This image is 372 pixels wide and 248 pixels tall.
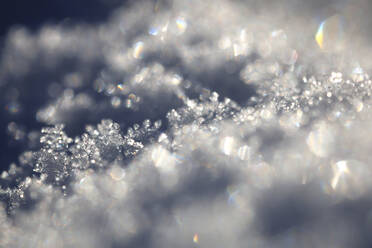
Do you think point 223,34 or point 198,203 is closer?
point 198,203

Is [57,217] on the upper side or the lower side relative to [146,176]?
lower

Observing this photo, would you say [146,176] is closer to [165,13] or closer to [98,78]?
[98,78]

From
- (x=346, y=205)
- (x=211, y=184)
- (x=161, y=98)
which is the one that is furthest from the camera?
(x=161, y=98)

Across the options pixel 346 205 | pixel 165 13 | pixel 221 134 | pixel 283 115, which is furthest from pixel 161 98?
pixel 346 205

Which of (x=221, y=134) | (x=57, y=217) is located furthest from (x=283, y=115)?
(x=57, y=217)

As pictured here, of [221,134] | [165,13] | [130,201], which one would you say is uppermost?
[165,13]

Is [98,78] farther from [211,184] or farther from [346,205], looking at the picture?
[346,205]

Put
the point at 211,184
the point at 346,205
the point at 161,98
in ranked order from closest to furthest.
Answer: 1. the point at 346,205
2. the point at 211,184
3. the point at 161,98
